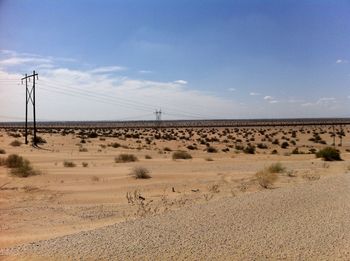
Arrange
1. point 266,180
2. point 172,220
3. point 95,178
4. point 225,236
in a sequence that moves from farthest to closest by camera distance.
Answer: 1. point 95,178
2. point 266,180
3. point 172,220
4. point 225,236

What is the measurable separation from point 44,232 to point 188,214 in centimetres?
365

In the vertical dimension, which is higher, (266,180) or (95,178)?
(266,180)

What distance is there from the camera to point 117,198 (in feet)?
→ 59.7

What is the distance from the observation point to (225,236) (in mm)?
10523

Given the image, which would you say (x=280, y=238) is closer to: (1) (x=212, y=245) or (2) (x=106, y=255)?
(1) (x=212, y=245)

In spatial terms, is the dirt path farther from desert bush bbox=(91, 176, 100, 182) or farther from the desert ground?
desert bush bbox=(91, 176, 100, 182)

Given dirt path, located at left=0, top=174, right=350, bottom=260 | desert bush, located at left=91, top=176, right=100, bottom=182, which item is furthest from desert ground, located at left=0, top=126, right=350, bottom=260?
desert bush, located at left=91, top=176, right=100, bottom=182

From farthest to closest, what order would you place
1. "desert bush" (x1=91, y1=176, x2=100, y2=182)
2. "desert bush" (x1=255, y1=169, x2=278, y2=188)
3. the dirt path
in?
"desert bush" (x1=91, y1=176, x2=100, y2=182), "desert bush" (x1=255, y1=169, x2=278, y2=188), the dirt path

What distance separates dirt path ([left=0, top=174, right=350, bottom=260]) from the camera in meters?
9.41

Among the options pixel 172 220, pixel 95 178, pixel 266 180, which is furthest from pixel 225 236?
pixel 95 178

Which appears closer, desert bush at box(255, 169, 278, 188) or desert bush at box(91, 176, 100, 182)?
desert bush at box(255, 169, 278, 188)

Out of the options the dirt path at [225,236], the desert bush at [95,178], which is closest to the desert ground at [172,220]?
the dirt path at [225,236]

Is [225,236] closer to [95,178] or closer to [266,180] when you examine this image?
[266,180]

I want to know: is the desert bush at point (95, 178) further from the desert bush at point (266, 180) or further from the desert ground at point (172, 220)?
the desert bush at point (266, 180)
